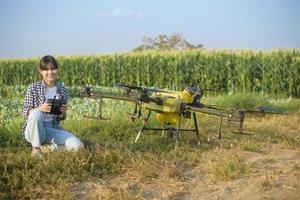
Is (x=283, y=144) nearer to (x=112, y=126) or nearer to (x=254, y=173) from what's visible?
(x=254, y=173)

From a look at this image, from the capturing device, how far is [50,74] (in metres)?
5.61

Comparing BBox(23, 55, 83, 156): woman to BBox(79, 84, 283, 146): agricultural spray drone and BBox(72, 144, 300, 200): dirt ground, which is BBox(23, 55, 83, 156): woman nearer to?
BBox(79, 84, 283, 146): agricultural spray drone

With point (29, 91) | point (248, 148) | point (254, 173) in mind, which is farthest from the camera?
point (248, 148)

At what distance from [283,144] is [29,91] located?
3473 millimetres

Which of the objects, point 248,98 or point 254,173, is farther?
point 248,98

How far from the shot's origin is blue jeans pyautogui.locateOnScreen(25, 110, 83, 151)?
528cm

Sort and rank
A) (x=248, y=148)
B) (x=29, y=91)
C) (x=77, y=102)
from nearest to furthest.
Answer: (x=29, y=91) → (x=248, y=148) → (x=77, y=102)

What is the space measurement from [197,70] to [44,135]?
45.1 ft

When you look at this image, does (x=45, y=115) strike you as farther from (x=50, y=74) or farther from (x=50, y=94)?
(x=50, y=74)

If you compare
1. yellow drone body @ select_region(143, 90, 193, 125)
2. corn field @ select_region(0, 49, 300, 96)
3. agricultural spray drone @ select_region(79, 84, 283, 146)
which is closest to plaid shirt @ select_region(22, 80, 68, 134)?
agricultural spray drone @ select_region(79, 84, 283, 146)

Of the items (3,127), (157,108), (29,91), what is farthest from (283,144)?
(3,127)

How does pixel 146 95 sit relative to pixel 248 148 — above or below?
above

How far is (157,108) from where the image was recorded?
6273mm

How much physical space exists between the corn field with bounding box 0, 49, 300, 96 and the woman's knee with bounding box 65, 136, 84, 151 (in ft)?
36.0
